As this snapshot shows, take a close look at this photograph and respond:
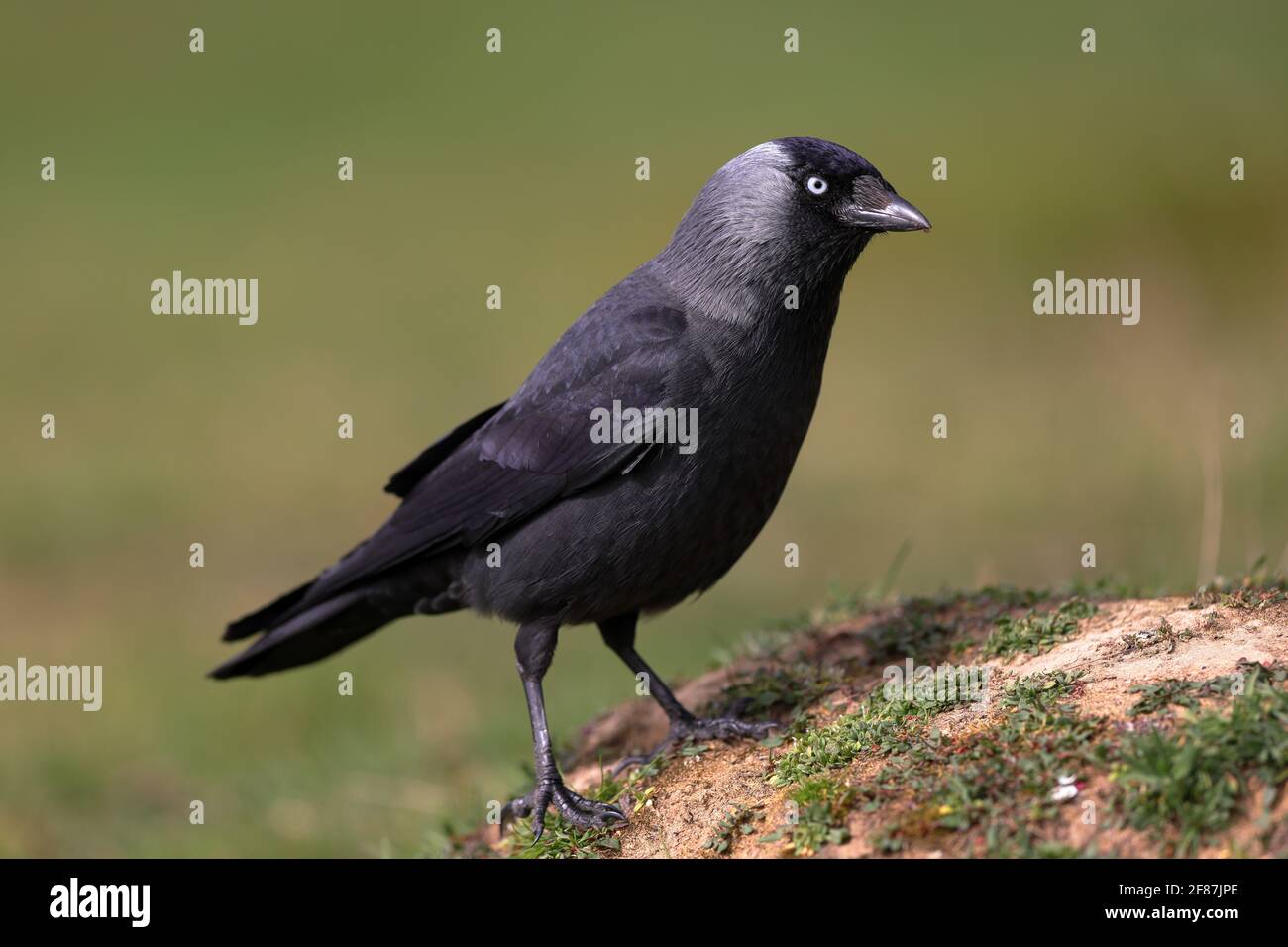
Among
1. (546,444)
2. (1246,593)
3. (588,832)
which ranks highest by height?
(546,444)

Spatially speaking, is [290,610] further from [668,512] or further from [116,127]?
[116,127]

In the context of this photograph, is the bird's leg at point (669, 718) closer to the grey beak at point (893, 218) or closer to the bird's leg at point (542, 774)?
the bird's leg at point (542, 774)

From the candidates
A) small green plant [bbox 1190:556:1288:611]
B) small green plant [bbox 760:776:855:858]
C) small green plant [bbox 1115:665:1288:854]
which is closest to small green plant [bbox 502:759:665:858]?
small green plant [bbox 760:776:855:858]

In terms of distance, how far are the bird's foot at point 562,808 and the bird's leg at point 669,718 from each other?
0.29 meters

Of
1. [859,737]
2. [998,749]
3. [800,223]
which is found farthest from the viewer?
[800,223]

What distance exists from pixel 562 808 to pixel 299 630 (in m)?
1.58

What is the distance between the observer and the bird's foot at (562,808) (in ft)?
14.9

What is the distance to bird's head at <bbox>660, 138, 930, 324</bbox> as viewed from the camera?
4852 millimetres

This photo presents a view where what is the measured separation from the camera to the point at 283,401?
16328 mm

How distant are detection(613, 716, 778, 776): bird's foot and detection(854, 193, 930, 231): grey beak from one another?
5.84 ft

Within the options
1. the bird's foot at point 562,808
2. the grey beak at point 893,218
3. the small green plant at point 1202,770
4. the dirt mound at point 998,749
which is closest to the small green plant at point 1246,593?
the dirt mound at point 998,749

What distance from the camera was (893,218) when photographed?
4801mm

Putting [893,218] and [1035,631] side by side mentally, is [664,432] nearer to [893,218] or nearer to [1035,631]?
[893,218]

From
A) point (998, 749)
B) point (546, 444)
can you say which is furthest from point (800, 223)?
point (998, 749)
